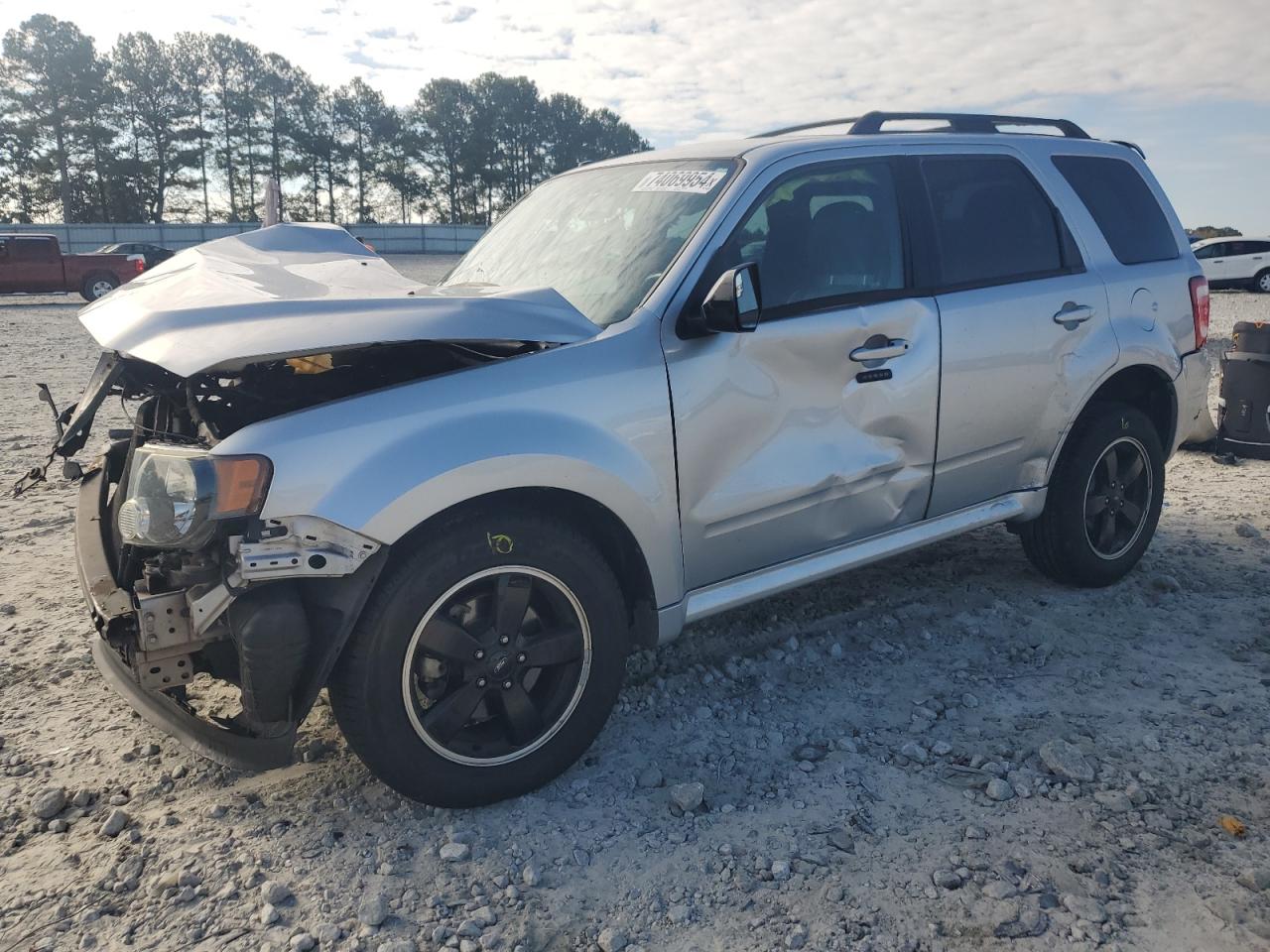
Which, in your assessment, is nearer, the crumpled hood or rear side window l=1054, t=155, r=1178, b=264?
the crumpled hood

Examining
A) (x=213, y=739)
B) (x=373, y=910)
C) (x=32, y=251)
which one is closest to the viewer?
(x=373, y=910)

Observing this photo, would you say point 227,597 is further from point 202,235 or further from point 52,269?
point 202,235

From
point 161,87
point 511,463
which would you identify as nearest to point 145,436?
point 511,463


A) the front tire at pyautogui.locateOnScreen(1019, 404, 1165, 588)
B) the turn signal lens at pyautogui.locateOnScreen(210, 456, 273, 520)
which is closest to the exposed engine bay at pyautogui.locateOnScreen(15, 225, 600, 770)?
the turn signal lens at pyautogui.locateOnScreen(210, 456, 273, 520)

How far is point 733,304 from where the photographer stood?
3084 mm

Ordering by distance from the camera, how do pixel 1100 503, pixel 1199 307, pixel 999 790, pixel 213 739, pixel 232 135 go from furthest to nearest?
pixel 232 135 < pixel 1199 307 < pixel 1100 503 < pixel 999 790 < pixel 213 739

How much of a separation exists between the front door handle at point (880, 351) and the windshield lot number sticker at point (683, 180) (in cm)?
79

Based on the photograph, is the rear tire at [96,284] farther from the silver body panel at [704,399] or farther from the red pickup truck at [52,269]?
the silver body panel at [704,399]

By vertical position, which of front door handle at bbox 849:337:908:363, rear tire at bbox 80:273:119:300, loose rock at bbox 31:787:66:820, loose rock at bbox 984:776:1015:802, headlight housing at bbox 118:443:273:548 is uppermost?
rear tire at bbox 80:273:119:300

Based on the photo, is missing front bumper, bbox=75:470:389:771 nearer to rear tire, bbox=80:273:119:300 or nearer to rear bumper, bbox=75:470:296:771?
rear bumper, bbox=75:470:296:771

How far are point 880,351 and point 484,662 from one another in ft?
5.95

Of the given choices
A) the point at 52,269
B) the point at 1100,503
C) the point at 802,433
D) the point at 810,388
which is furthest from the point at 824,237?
the point at 52,269

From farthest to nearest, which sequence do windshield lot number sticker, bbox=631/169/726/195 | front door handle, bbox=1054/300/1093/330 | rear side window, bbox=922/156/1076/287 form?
front door handle, bbox=1054/300/1093/330
rear side window, bbox=922/156/1076/287
windshield lot number sticker, bbox=631/169/726/195

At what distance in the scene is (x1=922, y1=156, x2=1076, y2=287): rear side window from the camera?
403 cm
